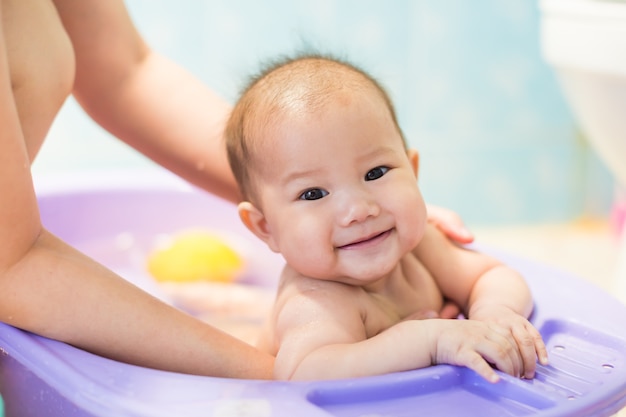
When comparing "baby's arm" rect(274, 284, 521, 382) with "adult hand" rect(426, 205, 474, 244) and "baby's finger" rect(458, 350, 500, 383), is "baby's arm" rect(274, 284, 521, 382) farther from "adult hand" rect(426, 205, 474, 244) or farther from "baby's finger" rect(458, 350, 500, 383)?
"adult hand" rect(426, 205, 474, 244)

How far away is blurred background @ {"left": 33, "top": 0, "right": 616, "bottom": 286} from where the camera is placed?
2072mm

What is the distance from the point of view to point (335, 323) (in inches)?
33.7

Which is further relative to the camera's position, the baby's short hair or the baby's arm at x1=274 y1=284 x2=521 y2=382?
the baby's short hair

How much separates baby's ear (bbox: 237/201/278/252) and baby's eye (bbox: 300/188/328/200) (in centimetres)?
7

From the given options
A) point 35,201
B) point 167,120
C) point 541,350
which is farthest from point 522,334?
point 167,120

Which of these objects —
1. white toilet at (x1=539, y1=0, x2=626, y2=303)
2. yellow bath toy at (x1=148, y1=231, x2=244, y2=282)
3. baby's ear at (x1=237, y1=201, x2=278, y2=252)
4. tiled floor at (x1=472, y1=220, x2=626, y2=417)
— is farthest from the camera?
tiled floor at (x1=472, y1=220, x2=626, y2=417)

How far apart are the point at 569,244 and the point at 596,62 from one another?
2.80ft

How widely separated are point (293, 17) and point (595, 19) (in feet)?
2.73

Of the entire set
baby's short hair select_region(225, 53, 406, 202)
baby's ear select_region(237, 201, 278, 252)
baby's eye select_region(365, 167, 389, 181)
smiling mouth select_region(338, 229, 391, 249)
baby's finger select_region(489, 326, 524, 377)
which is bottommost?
baby's ear select_region(237, 201, 278, 252)

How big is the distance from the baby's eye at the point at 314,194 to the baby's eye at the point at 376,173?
0.04 metres

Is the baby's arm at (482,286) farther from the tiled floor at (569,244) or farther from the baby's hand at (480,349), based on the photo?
the tiled floor at (569,244)

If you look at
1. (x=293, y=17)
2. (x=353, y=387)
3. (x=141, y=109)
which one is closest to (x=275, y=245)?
(x=353, y=387)

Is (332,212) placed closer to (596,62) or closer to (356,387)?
(356,387)

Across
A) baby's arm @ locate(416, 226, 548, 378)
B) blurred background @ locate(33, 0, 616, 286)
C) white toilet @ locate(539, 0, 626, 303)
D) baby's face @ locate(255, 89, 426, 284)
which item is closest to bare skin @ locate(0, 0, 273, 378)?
baby's face @ locate(255, 89, 426, 284)
